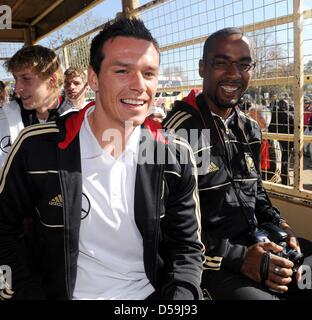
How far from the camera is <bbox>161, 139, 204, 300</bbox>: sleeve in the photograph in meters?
1.56

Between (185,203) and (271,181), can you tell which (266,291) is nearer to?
(185,203)

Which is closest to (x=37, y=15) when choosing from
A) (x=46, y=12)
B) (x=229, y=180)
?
(x=46, y=12)

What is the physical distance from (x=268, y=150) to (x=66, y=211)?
2220 mm

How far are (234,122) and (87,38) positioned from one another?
137 inches

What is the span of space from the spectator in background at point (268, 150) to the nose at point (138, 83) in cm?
178

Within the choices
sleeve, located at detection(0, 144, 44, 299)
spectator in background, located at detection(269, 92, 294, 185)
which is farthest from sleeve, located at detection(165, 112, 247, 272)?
spectator in background, located at detection(269, 92, 294, 185)

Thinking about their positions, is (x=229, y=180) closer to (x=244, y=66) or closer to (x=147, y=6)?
(x=244, y=66)

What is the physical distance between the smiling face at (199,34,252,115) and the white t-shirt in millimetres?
930

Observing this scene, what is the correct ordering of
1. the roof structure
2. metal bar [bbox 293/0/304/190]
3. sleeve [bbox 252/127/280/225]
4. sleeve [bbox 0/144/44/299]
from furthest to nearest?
the roof structure
metal bar [bbox 293/0/304/190]
sleeve [bbox 252/127/280/225]
sleeve [bbox 0/144/44/299]

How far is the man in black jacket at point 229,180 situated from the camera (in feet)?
6.09

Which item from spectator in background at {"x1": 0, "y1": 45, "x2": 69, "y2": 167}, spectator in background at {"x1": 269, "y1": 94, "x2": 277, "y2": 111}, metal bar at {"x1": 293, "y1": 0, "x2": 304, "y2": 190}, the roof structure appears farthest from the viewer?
the roof structure

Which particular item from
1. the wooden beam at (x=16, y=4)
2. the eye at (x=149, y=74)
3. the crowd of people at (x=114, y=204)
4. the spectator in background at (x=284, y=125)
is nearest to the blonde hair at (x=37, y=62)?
the crowd of people at (x=114, y=204)

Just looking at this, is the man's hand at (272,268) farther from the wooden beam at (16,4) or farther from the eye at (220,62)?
the wooden beam at (16,4)

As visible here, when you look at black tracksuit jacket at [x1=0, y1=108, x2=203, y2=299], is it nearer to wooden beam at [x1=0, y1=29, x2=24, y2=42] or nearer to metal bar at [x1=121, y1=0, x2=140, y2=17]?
metal bar at [x1=121, y1=0, x2=140, y2=17]
